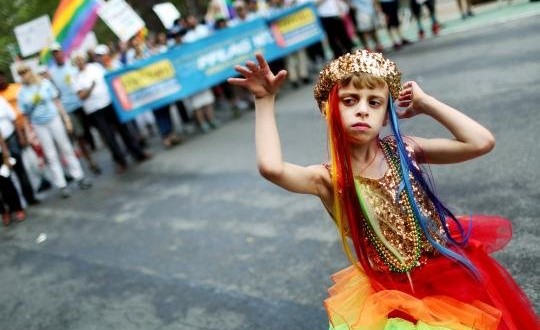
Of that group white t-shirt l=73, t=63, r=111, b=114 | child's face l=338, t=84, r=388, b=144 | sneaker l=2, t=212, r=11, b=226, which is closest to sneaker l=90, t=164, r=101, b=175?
white t-shirt l=73, t=63, r=111, b=114

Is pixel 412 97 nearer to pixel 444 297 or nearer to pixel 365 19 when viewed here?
pixel 444 297

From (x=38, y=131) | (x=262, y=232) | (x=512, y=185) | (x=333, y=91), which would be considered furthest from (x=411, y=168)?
(x=38, y=131)

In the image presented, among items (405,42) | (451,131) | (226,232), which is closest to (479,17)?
(405,42)

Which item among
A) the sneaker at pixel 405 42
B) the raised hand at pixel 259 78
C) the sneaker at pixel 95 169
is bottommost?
the sneaker at pixel 95 169

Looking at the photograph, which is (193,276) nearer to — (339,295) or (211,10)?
(339,295)

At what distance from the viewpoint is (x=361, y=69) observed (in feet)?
6.19

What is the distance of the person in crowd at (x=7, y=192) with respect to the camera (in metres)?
7.38

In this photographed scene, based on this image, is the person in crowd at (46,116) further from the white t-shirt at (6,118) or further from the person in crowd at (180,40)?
the person in crowd at (180,40)

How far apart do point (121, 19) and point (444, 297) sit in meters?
8.64

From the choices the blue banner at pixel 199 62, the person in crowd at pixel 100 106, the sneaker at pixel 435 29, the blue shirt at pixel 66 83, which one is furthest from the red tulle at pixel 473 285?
the sneaker at pixel 435 29

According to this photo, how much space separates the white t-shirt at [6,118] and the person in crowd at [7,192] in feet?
0.05

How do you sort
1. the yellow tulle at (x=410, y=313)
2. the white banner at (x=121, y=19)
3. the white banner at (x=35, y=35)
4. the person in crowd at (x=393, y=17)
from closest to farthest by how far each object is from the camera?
1. the yellow tulle at (x=410, y=313)
2. the white banner at (x=121, y=19)
3. the white banner at (x=35, y=35)
4. the person in crowd at (x=393, y=17)

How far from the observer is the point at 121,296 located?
4.46 metres

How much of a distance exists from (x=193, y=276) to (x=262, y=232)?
2.69 ft
